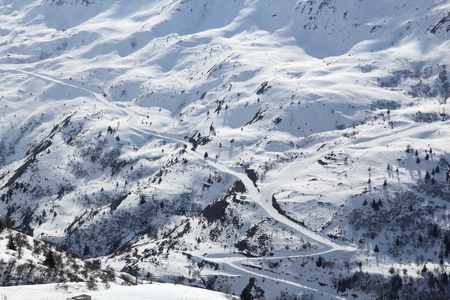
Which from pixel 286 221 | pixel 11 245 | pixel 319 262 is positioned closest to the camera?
pixel 11 245

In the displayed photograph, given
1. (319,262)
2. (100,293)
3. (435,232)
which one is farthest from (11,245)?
(435,232)

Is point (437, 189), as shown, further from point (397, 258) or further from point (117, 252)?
point (117, 252)

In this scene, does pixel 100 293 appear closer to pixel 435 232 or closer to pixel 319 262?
pixel 319 262

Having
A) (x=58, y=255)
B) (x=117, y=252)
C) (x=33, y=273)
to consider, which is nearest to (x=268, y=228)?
(x=117, y=252)

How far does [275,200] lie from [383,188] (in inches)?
1550

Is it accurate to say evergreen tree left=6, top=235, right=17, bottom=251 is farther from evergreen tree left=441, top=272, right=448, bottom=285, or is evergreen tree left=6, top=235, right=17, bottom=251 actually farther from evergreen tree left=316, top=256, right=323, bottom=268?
evergreen tree left=441, top=272, right=448, bottom=285

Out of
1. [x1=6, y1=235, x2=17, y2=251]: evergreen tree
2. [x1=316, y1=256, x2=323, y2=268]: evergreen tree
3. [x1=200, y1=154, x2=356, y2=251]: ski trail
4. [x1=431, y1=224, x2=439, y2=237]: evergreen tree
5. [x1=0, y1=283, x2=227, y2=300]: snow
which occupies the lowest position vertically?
[x1=316, y1=256, x2=323, y2=268]: evergreen tree

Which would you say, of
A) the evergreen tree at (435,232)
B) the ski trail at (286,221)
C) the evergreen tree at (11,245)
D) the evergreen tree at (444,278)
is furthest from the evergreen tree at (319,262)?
the evergreen tree at (11,245)

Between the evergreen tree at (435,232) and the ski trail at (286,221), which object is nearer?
the evergreen tree at (435,232)

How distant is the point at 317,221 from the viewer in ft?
583

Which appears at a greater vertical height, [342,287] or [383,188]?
[383,188]

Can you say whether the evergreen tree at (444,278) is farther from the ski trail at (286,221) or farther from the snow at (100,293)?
the snow at (100,293)

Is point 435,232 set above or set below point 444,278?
above

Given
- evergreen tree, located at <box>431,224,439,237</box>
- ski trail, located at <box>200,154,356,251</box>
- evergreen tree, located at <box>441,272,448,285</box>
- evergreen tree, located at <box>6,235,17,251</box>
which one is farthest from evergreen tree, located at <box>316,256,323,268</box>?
evergreen tree, located at <box>6,235,17,251</box>
